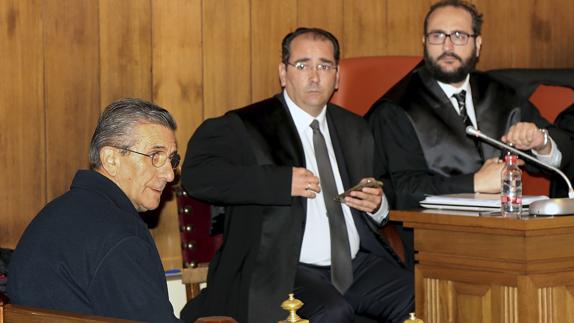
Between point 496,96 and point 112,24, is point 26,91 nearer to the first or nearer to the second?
point 112,24

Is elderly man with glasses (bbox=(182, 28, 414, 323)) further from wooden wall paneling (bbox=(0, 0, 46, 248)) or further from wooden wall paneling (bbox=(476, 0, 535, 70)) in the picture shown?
wooden wall paneling (bbox=(476, 0, 535, 70))

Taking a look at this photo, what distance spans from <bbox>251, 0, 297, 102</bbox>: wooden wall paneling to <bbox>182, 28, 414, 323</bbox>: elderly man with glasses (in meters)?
0.43

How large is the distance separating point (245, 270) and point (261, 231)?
16 cm

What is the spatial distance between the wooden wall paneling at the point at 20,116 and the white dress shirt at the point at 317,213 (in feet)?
3.33

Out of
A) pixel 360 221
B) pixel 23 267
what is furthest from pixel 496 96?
pixel 23 267

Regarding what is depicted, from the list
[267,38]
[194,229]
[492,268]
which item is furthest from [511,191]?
[267,38]

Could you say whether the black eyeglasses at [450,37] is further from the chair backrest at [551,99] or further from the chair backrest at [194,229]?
the chair backrest at [194,229]

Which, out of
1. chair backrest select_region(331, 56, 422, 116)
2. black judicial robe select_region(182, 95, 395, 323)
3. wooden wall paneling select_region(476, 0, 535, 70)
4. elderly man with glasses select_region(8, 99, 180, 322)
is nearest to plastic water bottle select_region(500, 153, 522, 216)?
black judicial robe select_region(182, 95, 395, 323)

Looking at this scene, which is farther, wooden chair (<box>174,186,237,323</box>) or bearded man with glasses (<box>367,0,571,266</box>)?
bearded man with glasses (<box>367,0,571,266</box>)

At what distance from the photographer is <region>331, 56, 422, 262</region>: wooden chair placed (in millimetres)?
4863

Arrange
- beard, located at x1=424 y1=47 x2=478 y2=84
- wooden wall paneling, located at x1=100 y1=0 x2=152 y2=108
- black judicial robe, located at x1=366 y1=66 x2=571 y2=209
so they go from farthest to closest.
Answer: beard, located at x1=424 y1=47 x2=478 y2=84 → black judicial robe, located at x1=366 y1=66 x2=571 y2=209 → wooden wall paneling, located at x1=100 y1=0 x2=152 y2=108

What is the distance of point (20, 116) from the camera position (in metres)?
4.16

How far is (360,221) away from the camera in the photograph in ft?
14.2

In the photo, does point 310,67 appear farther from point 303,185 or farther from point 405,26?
point 405,26
